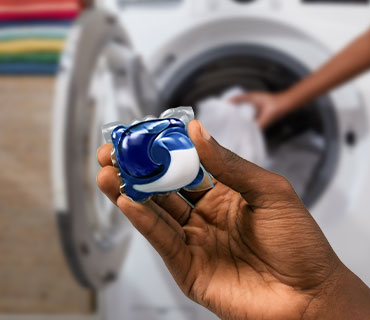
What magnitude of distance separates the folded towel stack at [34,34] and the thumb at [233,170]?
119 centimetres

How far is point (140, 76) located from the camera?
2.78ft

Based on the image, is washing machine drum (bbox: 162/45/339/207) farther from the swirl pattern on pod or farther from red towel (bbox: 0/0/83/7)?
red towel (bbox: 0/0/83/7)

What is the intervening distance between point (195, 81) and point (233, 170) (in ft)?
2.19

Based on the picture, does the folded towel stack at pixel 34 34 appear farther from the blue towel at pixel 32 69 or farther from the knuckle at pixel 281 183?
the knuckle at pixel 281 183

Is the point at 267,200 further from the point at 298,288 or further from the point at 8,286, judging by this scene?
the point at 8,286

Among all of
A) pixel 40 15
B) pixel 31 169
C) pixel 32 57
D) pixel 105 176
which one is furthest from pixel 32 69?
pixel 105 176

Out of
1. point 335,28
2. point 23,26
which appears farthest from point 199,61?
point 23,26

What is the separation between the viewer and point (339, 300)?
0.45m

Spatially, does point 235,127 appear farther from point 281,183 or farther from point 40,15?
point 40,15

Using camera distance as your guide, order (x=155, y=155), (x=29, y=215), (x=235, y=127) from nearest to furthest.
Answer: (x=155, y=155) → (x=235, y=127) → (x=29, y=215)

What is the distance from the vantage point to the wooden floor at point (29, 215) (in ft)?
4.45

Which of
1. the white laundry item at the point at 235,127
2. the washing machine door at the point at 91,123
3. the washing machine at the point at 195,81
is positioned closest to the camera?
the washing machine door at the point at 91,123

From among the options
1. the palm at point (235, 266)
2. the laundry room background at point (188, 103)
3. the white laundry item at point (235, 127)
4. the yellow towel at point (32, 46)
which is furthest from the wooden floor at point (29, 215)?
the palm at point (235, 266)

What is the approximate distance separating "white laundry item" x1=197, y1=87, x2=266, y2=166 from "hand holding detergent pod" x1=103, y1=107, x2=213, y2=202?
531 mm
